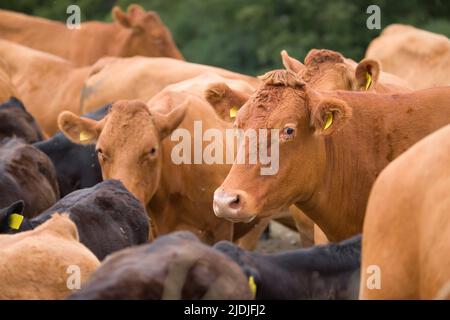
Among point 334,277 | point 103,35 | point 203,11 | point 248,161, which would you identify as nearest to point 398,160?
point 334,277

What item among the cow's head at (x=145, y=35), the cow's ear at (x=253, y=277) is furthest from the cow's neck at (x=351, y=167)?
the cow's head at (x=145, y=35)

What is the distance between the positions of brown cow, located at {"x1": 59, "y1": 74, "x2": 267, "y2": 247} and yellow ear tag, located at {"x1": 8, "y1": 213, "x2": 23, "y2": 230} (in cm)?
111

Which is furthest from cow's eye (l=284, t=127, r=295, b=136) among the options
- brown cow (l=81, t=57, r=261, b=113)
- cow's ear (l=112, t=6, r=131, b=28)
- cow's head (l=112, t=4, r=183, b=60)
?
cow's ear (l=112, t=6, r=131, b=28)

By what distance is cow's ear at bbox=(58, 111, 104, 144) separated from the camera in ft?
24.8

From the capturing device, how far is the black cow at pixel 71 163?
8625 mm

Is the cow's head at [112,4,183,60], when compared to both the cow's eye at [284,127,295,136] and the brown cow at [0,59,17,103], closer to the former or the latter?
the brown cow at [0,59,17,103]

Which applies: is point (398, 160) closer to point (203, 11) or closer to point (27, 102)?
point (27, 102)

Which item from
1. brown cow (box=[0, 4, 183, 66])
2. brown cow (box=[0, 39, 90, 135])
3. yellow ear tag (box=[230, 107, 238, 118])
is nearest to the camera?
yellow ear tag (box=[230, 107, 238, 118])

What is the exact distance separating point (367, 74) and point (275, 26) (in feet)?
37.7

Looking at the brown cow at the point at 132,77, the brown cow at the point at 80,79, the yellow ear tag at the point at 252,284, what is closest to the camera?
the yellow ear tag at the point at 252,284

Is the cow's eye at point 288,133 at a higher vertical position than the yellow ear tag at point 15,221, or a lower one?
higher

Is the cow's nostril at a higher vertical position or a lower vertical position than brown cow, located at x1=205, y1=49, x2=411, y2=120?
lower

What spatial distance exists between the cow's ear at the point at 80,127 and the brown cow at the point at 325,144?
1.87 metres

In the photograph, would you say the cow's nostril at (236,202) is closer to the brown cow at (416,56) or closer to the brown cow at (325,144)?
the brown cow at (325,144)
